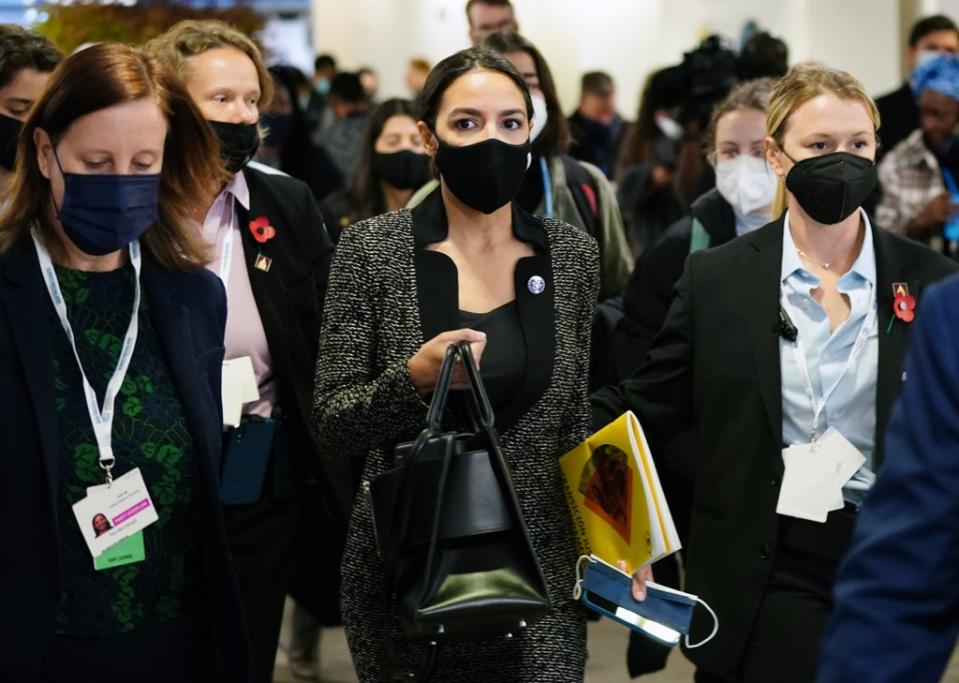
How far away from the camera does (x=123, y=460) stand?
276 centimetres

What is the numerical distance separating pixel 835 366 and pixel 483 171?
877 millimetres

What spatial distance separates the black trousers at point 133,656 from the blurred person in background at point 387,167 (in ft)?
10.4

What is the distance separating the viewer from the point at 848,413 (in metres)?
3.31

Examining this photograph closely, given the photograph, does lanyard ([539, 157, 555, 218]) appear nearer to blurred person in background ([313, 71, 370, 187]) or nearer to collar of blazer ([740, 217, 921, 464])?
collar of blazer ([740, 217, 921, 464])

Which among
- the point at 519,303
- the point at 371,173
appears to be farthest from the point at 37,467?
the point at 371,173

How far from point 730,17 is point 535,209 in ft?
27.4

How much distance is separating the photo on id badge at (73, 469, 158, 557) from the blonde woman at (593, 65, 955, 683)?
1.18 meters

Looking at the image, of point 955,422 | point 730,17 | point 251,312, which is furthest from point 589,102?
point 955,422

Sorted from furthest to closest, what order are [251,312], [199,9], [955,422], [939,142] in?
[199,9] < [939,142] < [251,312] < [955,422]

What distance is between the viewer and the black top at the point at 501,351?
121 inches

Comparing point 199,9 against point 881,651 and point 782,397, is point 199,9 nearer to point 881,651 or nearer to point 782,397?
point 782,397

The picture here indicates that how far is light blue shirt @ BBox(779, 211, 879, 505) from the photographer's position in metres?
3.31

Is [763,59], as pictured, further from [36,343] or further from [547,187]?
[36,343]

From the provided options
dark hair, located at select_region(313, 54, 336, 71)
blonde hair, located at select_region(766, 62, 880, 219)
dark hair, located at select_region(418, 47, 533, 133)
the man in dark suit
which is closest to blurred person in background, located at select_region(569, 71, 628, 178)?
dark hair, located at select_region(313, 54, 336, 71)
